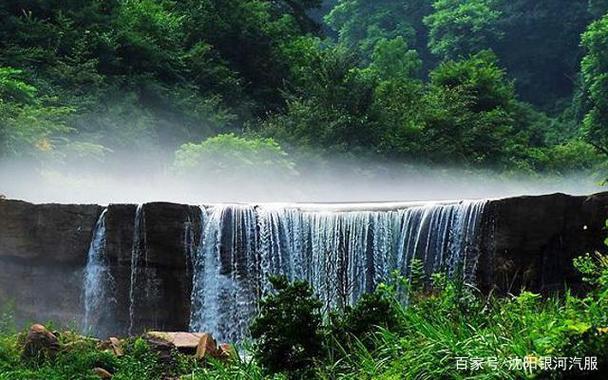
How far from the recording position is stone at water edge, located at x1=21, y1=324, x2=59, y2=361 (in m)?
8.73

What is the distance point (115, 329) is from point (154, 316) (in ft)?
2.10

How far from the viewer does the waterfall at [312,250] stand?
11812mm

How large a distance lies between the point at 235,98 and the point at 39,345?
51.8 ft

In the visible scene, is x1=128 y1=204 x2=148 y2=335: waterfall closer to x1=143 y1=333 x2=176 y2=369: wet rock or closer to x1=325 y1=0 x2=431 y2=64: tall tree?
x1=143 y1=333 x2=176 y2=369: wet rock

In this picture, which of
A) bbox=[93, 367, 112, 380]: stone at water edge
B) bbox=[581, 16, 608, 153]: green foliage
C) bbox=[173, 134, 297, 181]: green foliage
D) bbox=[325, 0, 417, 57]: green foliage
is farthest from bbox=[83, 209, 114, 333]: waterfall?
bbox=[325, 0, 417, 57]: green foliage

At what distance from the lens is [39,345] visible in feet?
28.8

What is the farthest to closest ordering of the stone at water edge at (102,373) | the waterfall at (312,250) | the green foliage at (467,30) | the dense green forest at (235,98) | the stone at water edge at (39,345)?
the green foliage at (467,30), the dense green forest at (235,98), the waterfall at (312,250), the stone at water edge at (39,345), the stone at water edge at (102,373)

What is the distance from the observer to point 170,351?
9.06m

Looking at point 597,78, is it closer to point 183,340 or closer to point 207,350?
point 183,340

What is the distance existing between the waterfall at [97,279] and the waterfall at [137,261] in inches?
14.5

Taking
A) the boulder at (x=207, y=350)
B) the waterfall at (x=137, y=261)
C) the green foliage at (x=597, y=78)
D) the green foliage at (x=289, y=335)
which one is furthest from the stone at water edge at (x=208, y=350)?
the green foliage at (x=597, y=78)

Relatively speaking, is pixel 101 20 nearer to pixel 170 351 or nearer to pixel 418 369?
pixel 170 351

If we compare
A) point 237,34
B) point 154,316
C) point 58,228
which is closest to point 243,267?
point 154,316

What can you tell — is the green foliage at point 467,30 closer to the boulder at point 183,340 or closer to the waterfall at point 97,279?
the waterfall at point 97,279
